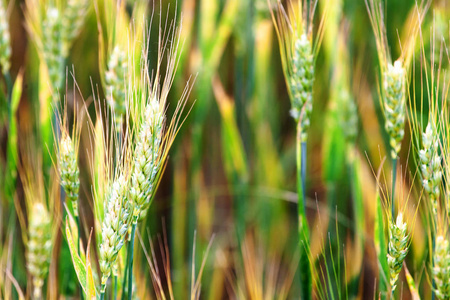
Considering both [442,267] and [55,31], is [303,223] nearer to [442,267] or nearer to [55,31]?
[442,267]

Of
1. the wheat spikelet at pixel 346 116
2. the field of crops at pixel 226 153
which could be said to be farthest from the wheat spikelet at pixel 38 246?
the wheat spikelet at pixel 346 116

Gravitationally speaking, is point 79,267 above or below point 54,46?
below

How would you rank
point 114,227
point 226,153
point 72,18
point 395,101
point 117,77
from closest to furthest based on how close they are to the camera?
point 114,227
point 395,101
point 117,77
point 72,18
point 226,153

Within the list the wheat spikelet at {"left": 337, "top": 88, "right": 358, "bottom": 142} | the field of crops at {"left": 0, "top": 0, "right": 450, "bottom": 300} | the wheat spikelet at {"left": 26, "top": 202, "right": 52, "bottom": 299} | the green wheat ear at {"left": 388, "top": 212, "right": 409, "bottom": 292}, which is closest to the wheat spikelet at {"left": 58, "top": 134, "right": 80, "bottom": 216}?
the field of crops at {"left": 0, "top": 0, "right": 450, "bottom": 300}

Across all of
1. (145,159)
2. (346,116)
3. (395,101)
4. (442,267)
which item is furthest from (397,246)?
(346,116)

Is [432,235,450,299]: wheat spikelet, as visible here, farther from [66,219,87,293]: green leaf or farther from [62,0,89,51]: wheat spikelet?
[62,0,89,51]: wheat spikelet
